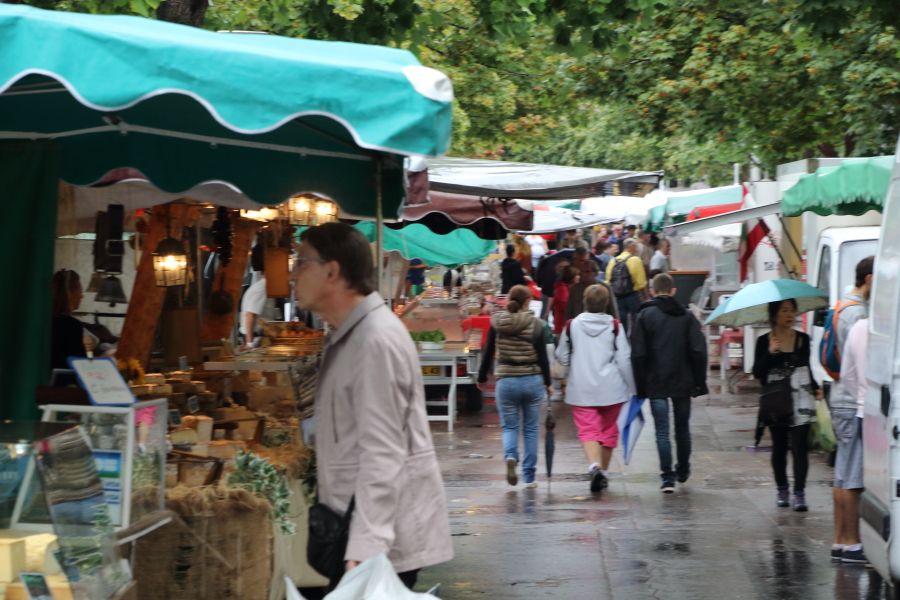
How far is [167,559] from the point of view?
6.36 meters

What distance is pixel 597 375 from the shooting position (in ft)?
39.7

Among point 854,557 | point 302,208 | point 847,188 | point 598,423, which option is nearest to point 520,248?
point 598,423

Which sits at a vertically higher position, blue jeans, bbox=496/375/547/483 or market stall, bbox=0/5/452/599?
market stall, bbox=0/5/452/599

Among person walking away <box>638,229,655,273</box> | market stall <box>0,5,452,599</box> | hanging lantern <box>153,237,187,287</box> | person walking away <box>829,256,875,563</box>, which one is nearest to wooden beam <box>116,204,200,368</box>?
hanging lantern <box>153,237,187,287</box>

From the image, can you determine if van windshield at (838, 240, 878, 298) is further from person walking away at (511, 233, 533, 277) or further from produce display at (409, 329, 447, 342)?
person walking away at (511, 233, 533, 277)

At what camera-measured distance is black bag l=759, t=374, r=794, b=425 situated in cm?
1065

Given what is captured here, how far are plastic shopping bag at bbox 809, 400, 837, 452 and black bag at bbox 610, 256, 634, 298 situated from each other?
982 centimetres

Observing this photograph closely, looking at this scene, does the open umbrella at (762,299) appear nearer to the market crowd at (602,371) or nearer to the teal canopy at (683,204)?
the market crowd at (602,371)

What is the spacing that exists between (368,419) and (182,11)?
525cm

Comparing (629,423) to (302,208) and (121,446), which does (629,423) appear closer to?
(302,208)

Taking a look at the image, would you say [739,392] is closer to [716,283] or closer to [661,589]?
[716,283]

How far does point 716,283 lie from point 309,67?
73.1 ft

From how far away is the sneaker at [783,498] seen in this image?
1130 centimetres

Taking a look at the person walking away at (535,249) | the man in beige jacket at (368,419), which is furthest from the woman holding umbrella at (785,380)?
the person walking away at (535,249)
